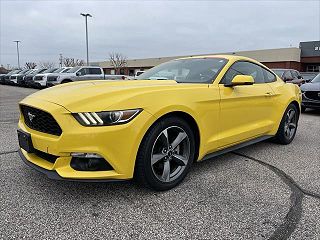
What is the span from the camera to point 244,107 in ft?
13.3

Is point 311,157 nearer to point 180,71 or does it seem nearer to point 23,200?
point 180,71

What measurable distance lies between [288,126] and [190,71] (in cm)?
237

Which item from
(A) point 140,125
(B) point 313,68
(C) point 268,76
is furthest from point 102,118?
(B) point 313,68

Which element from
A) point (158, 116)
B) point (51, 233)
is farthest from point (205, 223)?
point (51, 233)

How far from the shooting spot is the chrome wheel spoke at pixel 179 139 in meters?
3.20

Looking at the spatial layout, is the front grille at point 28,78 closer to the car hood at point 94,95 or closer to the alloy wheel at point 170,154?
the car hood at point 94,95

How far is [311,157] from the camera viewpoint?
4.54 meters

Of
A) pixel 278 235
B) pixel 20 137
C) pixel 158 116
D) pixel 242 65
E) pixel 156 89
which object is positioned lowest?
pixel 278 235

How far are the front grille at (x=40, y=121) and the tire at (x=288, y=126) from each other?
12.3 feet

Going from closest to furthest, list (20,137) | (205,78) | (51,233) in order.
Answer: (51,233), (20,137), (205,78)

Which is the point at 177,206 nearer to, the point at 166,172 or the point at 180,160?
the point at 166,172

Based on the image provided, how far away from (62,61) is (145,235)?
79.9m

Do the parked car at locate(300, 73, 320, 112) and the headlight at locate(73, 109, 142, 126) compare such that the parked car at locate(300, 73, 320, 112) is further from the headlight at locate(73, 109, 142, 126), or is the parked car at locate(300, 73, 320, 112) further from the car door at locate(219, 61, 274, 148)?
the headlight at locate(73, 109, 142, 126)

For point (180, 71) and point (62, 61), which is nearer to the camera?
point (180, 71)
